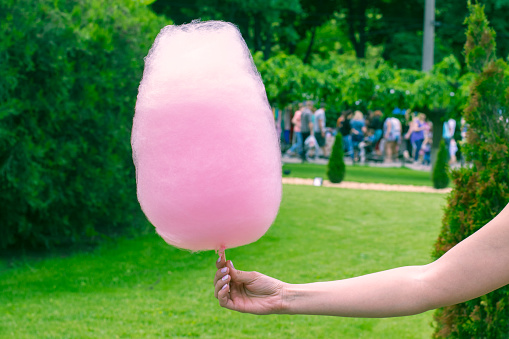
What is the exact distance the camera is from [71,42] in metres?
6.76

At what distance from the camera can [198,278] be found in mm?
6520

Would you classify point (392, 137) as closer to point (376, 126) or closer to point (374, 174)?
point (376, 126)

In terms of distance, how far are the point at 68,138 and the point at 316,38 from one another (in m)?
26.4

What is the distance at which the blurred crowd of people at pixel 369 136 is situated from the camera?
1892cm

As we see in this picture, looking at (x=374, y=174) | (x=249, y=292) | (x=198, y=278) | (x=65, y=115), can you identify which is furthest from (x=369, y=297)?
(x=374, y=174)

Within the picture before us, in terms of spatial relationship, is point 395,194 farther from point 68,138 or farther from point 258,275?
point 258,275

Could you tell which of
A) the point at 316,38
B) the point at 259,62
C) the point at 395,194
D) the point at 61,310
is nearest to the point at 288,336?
the point at 61,310

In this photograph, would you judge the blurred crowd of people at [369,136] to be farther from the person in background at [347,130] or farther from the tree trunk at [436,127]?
the tree trunk at [436,127]

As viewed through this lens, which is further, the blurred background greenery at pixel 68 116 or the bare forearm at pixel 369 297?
the blurred background greenery at pixel 68 116

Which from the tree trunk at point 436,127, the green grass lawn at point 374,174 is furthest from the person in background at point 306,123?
the tree trunk at point 436,127

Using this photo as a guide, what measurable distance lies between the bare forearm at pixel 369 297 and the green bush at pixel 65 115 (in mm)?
5027

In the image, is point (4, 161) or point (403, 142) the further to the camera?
point (403, 142)

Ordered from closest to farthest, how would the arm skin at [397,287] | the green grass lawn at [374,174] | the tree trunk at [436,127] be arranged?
the arm skin at [397,287], the green grass lawn at [374,174], the tree trunk at [436,127]

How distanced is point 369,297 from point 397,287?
0.09 meters
